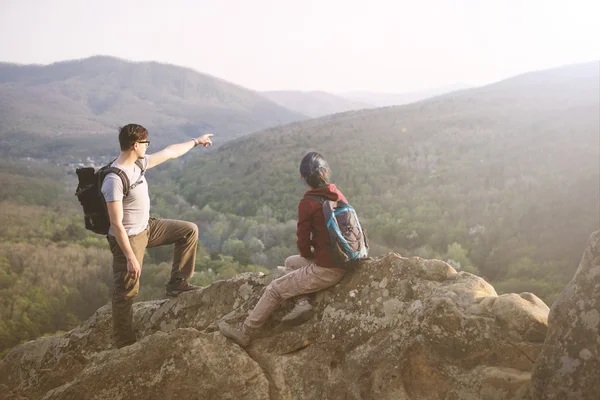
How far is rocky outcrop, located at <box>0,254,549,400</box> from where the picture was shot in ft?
11.8

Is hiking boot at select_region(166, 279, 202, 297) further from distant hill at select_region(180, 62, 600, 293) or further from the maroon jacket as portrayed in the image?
distant hill at select_region(180, 62, 600, 293)

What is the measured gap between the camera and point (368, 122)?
56969mm

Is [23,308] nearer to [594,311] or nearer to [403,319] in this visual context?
[403,319]

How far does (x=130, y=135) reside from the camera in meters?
4.66

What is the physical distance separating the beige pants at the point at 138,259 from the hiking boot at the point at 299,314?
69.5 inches

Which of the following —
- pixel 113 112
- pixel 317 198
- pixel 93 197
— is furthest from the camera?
pixel 113 112

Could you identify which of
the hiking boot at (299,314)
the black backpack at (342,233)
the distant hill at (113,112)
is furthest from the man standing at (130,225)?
the distant hill at (113,112)

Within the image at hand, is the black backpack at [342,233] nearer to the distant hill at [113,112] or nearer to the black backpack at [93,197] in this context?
the black backpack at [93,197]

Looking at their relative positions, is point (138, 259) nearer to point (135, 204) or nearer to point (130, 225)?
point (130, 225)

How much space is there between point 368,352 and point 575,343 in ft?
5.37

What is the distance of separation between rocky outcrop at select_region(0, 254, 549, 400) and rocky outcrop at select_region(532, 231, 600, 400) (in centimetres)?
33

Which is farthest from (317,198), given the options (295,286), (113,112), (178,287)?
(113,112)

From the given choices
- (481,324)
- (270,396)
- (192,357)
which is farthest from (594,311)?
(192,357)

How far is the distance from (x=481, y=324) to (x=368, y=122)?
54.8 meters
